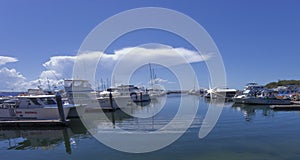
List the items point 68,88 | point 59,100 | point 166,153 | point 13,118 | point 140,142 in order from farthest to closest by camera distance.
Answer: point 68,88
point 13,118
point 59,100
point 140,142
point 166,153

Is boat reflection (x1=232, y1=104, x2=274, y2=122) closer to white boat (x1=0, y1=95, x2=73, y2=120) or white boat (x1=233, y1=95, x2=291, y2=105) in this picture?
white boat (x1=233, y1=95, x2=291, y2=105)

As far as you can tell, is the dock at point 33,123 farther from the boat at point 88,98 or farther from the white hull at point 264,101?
the white hull at point 264,101

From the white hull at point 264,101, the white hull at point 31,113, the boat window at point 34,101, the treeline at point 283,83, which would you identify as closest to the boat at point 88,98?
the boat window at point 34,101

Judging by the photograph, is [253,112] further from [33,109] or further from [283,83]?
[283,83]

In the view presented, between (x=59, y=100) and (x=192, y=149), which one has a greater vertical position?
(x=59, y=100)

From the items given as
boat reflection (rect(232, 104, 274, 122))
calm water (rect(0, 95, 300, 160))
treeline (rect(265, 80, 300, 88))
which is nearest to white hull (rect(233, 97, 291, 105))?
boat reflection (rect(232, 104, 274, 122))

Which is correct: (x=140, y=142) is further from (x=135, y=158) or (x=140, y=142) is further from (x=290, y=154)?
(x=290, y=154)

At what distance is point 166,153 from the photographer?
1166cm

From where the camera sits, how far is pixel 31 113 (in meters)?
21.8

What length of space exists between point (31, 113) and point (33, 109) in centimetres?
42

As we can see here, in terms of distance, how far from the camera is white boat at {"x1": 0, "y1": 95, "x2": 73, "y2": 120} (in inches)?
845

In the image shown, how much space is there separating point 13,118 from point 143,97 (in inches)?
1260

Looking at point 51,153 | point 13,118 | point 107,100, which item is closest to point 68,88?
point 107,100

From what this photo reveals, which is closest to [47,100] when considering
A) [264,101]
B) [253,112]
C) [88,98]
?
[88,98]
